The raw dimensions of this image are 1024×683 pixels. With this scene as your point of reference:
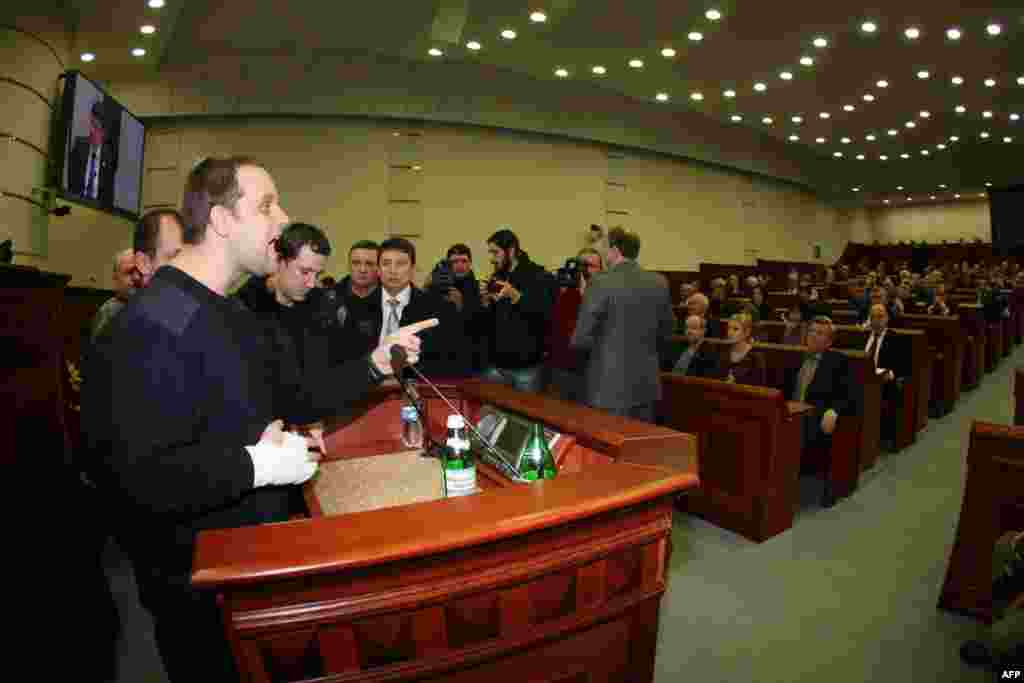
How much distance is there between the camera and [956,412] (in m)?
5.67

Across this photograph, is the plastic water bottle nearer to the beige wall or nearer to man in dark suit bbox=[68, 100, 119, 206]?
man in dark suit bbox=[68, 100, 119, 206]

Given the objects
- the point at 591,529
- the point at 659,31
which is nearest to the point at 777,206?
the point at 659,31

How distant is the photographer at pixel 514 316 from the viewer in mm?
3686

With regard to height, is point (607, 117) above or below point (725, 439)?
above

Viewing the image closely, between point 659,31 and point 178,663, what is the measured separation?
805 centimetres

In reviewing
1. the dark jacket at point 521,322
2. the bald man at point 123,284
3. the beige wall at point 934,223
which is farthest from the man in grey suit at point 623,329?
the beige wall at point 934,223

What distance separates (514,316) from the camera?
12.1 ft

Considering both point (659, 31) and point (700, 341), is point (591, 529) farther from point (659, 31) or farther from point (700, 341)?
point (659, 31)

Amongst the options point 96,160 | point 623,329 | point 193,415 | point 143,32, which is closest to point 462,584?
point 193,415

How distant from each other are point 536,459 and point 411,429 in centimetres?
80

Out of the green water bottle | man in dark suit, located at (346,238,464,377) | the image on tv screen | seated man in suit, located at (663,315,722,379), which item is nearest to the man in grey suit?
man in dark suit, located at (346,238,464,377)

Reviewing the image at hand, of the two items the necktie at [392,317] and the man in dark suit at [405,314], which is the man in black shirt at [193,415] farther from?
the necktie at [392,317]

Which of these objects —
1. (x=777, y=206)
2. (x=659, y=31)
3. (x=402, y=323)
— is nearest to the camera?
(x=402, y=323)

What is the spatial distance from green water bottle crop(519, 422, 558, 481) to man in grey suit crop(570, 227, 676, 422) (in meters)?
1.68
